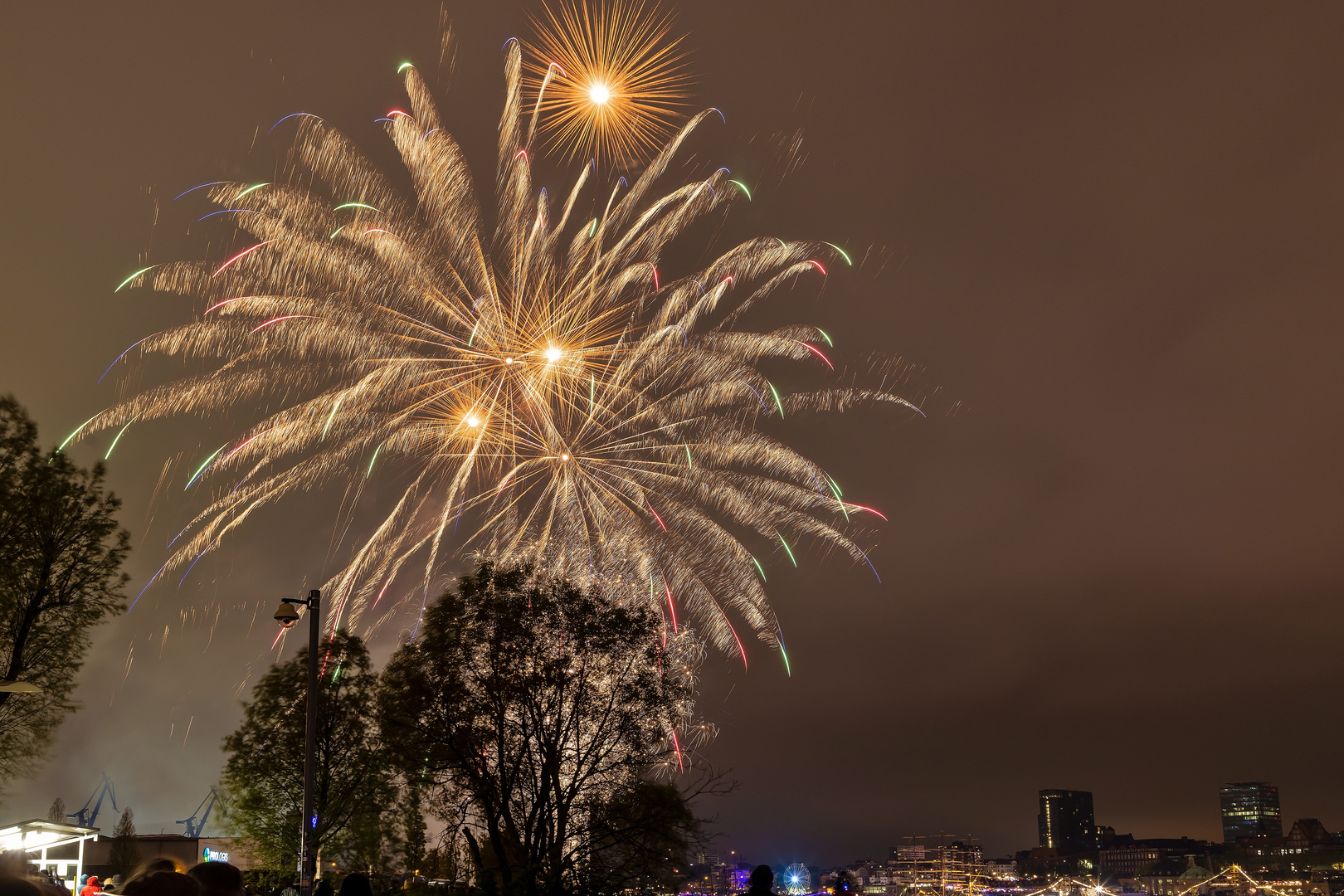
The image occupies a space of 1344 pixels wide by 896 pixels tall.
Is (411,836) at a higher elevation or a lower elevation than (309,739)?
lower

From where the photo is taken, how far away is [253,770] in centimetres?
3431

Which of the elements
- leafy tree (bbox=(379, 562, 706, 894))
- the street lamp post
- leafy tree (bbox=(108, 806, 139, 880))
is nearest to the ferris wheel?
leafy tree (bbox=(108, 806, 139, 880))

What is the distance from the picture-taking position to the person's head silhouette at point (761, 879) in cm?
1034

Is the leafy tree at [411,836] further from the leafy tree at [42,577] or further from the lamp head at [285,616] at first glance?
the lamp head at [285,616]

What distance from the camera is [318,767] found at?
114 ft

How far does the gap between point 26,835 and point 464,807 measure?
9.00m

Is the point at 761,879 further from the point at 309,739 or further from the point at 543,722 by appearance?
the point at 543,722

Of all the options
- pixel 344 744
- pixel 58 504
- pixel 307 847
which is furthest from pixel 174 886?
pixel 344 744

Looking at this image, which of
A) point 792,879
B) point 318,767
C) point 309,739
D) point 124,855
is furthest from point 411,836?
point 792,879

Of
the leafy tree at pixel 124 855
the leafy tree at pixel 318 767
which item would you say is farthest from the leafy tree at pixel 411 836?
the leafy tree at pixel 124 855

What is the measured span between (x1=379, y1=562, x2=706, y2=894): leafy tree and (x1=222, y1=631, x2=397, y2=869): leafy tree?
989 centimetres

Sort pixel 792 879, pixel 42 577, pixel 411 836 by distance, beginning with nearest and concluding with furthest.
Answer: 1. pixel 42 577
2. pixel 411 836
3. pixel 792 879

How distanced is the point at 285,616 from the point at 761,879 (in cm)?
937

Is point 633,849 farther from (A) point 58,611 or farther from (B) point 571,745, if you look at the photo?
(A) point 58,611
